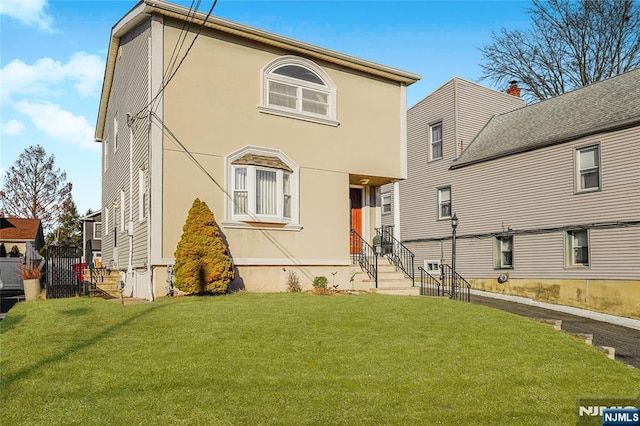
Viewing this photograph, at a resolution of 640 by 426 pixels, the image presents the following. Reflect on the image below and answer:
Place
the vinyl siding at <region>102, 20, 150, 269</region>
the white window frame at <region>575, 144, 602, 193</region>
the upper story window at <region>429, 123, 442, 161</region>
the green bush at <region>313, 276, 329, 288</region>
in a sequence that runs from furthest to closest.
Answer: the upper story window at <region>429, 123, 442, 161</region>, the white window frame at <region>575, 144, 602, 193</region>, the green bush at <region>313, 276, 329, 288</region>, the vinyl siding at <region>102, 20, 150, 269</region>

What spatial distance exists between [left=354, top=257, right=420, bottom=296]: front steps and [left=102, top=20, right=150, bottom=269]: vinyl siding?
606cm

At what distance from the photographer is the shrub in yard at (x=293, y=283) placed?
1446 centimetres

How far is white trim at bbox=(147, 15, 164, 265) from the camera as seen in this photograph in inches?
495

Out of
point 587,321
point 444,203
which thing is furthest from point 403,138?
point 587,321

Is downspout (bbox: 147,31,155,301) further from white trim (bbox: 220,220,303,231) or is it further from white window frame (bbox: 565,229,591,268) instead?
white window frame (bbox: 565,229,591,268)

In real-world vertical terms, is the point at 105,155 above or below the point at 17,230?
above

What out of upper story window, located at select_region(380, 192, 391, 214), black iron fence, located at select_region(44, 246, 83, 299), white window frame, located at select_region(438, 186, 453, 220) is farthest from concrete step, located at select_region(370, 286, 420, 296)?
upper story window, located at select_region(380, 192, 391, 214)

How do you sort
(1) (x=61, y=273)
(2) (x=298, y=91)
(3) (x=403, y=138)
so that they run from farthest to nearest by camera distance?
(3) (x=403, y=138) < (2) (x=298, y=91) < (1) (x=61, y=273)

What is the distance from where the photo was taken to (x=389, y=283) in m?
15.6

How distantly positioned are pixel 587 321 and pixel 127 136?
14804 mm

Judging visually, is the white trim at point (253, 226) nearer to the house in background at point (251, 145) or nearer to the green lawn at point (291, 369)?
the house in background at point (251, 145)

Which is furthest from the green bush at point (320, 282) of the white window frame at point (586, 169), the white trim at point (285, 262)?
the white window frame at point (586, 169)

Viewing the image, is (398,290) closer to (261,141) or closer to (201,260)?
(261,141)

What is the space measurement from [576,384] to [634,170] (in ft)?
39.9
